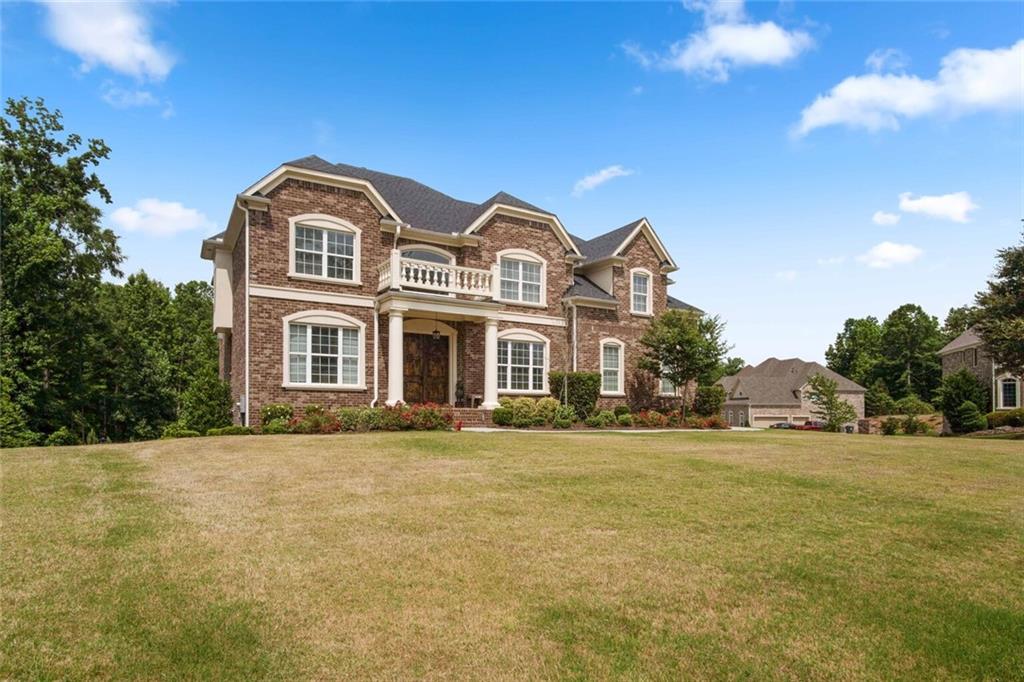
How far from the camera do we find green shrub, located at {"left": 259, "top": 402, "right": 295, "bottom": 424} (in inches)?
784

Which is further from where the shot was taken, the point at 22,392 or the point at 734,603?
the point at 22,392

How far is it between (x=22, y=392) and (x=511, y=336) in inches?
678

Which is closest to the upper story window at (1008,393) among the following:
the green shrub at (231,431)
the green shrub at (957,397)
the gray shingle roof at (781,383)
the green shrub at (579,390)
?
the green shrub at (957,397)

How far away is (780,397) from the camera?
72.1 m

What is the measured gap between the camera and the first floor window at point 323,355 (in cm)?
2127

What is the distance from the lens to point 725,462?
12484mm

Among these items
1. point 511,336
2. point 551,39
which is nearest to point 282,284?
point 511,336

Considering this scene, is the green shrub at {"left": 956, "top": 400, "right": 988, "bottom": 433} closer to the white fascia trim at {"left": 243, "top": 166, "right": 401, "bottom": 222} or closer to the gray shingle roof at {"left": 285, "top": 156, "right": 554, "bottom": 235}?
the gray shingle roof at {"left": 285, "top": 156, "right": 554, "bottom": 235}

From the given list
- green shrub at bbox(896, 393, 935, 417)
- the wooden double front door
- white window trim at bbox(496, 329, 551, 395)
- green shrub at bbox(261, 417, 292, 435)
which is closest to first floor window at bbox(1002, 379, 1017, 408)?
green shrub at bbox(896, 393, 935, 417)

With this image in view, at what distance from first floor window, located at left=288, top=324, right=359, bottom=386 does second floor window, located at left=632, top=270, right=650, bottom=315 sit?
13291 millimetres

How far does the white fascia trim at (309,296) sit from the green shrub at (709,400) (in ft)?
51.1

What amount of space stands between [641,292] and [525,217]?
6949mm

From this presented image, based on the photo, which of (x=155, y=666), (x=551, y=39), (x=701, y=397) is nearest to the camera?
(x=155, y=666)

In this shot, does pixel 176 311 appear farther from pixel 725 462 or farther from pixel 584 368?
pixel 725 462
